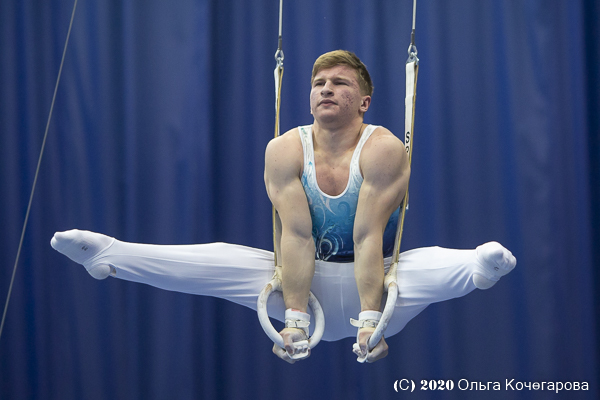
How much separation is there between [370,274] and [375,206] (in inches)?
8.3

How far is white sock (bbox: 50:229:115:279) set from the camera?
6.48ft

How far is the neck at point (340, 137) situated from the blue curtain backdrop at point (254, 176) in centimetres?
119

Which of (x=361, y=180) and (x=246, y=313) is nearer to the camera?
(x=361, y=180)

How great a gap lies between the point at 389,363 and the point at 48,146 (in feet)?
6.59

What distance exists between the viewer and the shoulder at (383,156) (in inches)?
86.2

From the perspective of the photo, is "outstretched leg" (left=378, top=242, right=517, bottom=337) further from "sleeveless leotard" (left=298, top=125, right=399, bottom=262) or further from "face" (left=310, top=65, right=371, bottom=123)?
"face" (left=310, top=65, right=371, bottom=123)

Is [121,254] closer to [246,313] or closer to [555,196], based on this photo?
[246,313]

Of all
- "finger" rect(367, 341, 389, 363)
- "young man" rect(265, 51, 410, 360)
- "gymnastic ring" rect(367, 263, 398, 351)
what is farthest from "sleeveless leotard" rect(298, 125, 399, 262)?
"finger" rect(367, 341, 389, 363)

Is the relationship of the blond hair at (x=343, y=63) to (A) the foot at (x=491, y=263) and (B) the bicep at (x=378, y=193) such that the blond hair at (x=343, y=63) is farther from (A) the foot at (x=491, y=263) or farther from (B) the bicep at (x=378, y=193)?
(A) the foot at (x=491, y=263)

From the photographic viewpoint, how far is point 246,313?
3463 millimetres

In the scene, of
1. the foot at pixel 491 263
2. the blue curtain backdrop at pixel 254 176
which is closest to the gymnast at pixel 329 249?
the foot at pixel 491 263

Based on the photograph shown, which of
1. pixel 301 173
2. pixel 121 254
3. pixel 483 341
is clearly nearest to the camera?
pixel 121 254

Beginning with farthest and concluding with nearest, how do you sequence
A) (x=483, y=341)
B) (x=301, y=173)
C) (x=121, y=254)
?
(x=483, y=341) → (x=301, y=173) → (x=121, y=254)

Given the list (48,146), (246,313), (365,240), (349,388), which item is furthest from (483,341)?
(48,146)
